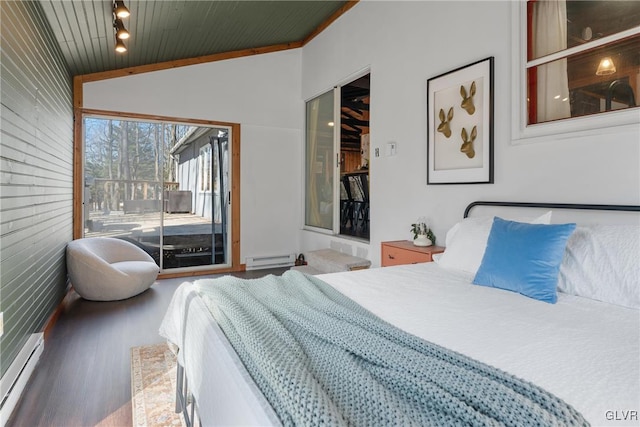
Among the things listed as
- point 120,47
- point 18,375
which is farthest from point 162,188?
point 18,375

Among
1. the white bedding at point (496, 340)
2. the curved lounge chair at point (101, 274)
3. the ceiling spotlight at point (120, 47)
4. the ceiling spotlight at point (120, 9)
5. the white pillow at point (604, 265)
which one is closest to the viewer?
the white bedding at point (496, 340)

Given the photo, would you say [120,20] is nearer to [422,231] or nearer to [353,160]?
[422,231]

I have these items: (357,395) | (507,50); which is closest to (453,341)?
(357,395)

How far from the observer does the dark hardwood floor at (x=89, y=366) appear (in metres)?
1.82

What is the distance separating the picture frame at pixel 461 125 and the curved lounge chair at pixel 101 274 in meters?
3.29

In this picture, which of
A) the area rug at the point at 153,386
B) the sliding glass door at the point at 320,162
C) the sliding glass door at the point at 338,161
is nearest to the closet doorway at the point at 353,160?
the sliding glass door at the point at 338,161

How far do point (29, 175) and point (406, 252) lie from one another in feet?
9.28

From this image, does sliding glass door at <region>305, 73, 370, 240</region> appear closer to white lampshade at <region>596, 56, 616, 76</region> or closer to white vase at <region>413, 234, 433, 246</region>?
white vase at <region>413, 234, 433, 246</region>

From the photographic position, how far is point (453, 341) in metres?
1.21

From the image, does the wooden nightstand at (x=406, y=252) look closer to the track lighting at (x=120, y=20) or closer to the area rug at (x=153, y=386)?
the area rug at (x=153, y=386)

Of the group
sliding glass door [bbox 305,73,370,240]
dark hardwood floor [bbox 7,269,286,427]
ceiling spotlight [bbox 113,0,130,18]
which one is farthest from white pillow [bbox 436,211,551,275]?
ceiling spotlight [bbox 113,0,130,18]

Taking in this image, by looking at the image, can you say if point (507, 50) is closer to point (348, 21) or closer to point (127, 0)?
point (348, 21)

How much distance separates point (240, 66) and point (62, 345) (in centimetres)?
423

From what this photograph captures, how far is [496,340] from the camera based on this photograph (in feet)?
4.00
